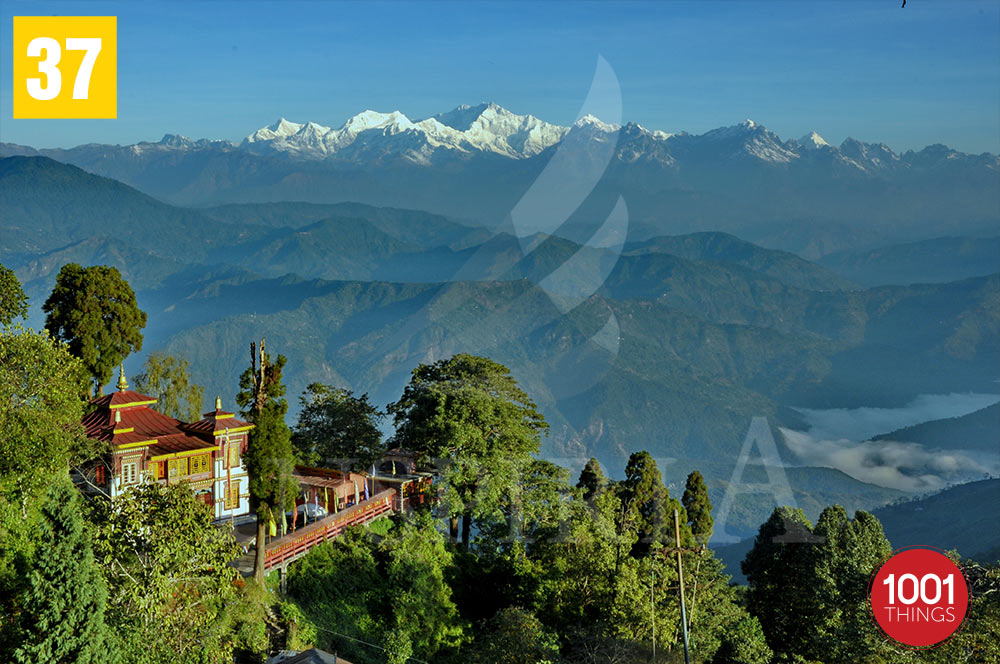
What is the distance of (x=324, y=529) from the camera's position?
28938mm

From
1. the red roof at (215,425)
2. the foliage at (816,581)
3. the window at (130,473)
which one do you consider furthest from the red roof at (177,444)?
the foliage at (816,581)

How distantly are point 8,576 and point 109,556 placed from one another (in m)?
2.76

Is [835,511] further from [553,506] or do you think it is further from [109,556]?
[109,556]

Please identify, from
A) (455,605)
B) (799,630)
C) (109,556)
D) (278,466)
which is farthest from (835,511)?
(109,556)

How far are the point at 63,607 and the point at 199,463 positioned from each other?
47.5ft

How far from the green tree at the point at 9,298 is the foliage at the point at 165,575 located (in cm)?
901

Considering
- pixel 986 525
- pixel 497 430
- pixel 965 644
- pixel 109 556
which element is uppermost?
pixel 497 430

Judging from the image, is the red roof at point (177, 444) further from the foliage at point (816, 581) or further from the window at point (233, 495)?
the foliage at point (816, 581)

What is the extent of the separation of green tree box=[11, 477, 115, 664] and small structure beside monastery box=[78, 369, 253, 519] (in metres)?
10.2

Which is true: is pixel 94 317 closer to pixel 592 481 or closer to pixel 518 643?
pixel 518 643

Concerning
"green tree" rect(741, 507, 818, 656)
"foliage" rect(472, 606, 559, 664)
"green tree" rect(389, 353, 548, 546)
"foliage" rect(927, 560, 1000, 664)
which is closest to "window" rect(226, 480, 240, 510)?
"green tree" rect(389, 353, 548, 546)

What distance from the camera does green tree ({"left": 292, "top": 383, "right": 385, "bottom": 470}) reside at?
119 feet

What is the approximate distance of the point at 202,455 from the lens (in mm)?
30938

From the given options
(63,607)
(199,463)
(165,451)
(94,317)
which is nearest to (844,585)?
(199,463)
